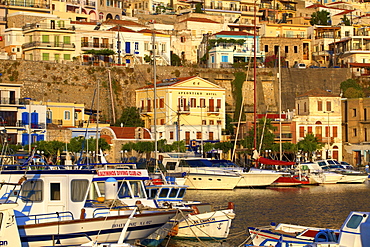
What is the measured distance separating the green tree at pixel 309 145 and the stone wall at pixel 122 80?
14903 millimetres

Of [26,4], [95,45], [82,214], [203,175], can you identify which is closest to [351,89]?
[95,45]

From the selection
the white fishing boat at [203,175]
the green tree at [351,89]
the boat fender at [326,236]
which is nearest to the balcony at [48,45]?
the green tree at [351,89]

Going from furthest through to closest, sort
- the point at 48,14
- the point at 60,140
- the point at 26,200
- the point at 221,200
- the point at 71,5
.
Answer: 1. the point at 71,5
2. the point at 48,14
3. the point at 60,140
4. the point at 221,200
5. the point at 26,200

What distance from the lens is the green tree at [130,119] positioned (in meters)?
77.6

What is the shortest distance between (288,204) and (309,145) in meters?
27.1

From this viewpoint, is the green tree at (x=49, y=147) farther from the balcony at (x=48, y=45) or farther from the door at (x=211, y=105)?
the door at (x=211, y=105)

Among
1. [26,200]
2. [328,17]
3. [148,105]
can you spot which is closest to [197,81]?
[148,105]

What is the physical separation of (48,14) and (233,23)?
28622mm

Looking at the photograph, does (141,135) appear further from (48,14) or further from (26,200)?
(26,200)

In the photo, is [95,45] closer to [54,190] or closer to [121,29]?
[121,29]

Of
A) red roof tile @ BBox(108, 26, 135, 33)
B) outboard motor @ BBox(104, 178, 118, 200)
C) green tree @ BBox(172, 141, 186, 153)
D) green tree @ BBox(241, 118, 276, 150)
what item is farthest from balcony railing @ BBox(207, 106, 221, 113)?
outboard motor @ BBox(104, 178, 118, 200)

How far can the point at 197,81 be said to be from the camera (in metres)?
79.4

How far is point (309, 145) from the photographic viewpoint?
71.9 m

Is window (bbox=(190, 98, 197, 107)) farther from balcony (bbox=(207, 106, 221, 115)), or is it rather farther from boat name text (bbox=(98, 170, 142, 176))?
boat name text (bbox=(98, 170, 142, 176))
